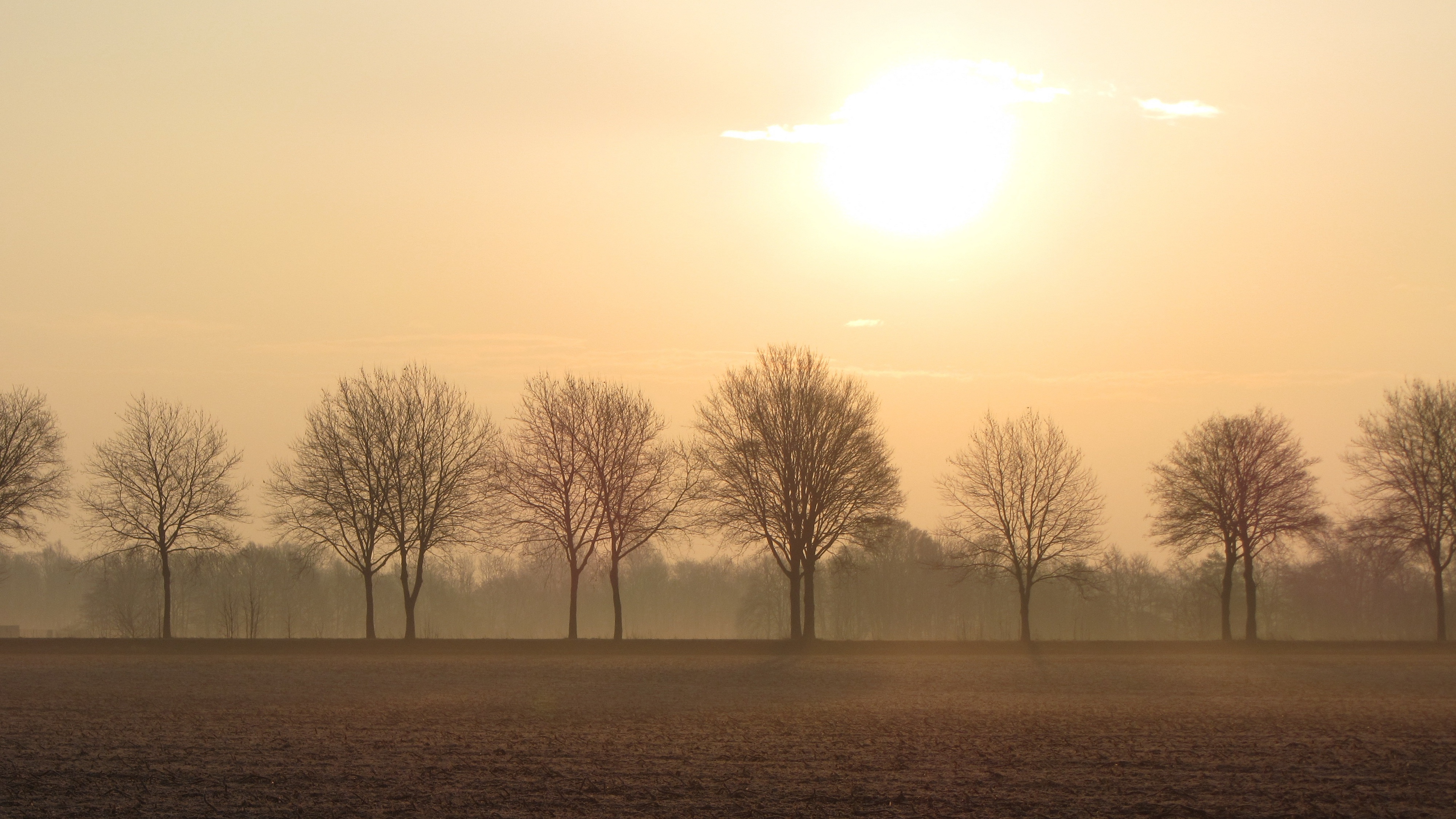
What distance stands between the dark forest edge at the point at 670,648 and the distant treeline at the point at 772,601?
31.5ft

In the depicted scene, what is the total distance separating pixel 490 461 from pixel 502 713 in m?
32.4

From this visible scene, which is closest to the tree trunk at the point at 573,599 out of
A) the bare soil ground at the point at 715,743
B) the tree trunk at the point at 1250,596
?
the bare soil ground at the point at 715,743

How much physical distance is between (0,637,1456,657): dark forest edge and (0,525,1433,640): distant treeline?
9615 mm

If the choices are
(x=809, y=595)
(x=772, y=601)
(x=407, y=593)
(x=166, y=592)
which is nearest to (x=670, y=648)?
(x=809, y=595)

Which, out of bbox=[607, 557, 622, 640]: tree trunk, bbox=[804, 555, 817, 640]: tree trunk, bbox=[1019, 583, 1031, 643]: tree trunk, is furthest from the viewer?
bbox=[1019, 583, 1031, 643]: tree trunk

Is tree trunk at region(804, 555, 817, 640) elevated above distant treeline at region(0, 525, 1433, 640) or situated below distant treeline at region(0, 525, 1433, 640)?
above

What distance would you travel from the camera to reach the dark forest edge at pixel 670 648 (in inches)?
1790

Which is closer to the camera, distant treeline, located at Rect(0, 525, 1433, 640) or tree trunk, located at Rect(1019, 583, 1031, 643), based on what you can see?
tree trunk, located at Rect(1019, 583, 1031, 643)

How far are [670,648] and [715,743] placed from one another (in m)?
30.4

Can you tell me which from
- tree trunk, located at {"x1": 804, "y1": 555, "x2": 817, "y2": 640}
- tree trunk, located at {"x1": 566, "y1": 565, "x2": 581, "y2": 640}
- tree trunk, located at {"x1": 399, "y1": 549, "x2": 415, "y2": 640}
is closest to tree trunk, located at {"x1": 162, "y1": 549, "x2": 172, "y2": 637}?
tree trunk, located at {"x1": 399, "y1": 549, "x2": 415, "y2": 640}

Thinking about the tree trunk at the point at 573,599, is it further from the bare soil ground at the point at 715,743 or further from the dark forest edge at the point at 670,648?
the bare soil ground at the point at 715,743

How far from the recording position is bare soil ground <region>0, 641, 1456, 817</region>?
14.7 metres

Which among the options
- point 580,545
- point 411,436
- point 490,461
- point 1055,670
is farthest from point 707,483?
point 1055,670

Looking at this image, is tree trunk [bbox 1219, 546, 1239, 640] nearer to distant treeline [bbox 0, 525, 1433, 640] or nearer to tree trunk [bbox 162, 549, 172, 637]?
distant treeline [bbox 0, 525, 1433, 640]
